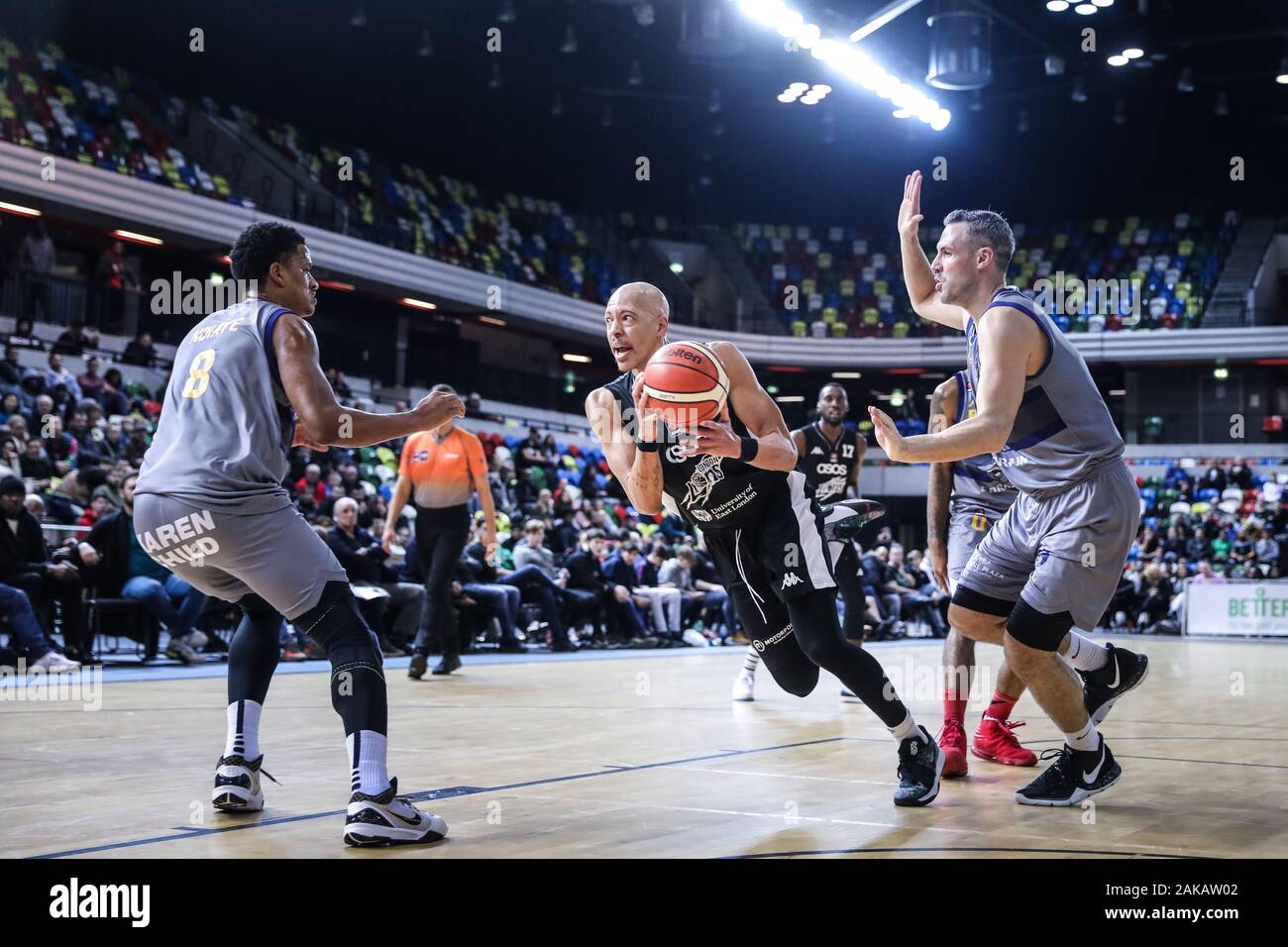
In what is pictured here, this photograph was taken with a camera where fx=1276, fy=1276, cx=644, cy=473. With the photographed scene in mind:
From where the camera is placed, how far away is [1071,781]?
424cm

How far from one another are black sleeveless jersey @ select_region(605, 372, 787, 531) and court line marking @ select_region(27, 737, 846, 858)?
3.52 ft

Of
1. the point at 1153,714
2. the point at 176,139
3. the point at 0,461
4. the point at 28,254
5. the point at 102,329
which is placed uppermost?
the point at 176,139

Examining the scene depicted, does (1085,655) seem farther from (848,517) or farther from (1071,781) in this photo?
(848,517)

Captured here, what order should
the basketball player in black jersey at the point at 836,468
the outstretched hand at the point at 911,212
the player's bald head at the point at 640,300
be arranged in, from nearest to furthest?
1. the player's bald head at the point at 640,300
2. the outstretched hand at the point at 911,212
3. the basketball player in black jersey at the point at 836,468

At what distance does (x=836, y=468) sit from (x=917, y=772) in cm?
436

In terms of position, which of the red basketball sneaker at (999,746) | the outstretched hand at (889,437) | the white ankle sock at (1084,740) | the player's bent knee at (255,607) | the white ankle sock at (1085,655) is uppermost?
the outstretched hand at (889,437)

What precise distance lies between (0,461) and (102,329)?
9.68 meters

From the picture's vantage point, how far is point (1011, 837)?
3.63m

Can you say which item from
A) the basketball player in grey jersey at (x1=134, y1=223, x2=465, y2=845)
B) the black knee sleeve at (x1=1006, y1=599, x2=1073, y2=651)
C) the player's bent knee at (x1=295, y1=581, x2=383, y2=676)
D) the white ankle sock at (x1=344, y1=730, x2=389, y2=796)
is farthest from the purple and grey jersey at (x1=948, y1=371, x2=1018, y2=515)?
the white ankle sock at (x1=344, y1=730, x2=389, y2=796)

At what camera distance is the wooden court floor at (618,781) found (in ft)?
11.3

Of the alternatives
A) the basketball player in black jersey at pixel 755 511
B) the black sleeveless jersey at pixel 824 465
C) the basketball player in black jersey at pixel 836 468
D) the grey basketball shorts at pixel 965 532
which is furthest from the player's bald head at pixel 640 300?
the black sleeveless jersey at pixel 824 465

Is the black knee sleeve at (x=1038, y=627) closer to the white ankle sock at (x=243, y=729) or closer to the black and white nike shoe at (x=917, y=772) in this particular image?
the black and white nike shoe at (x=917, y=772)
